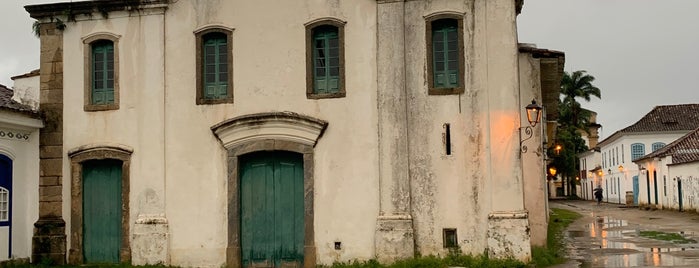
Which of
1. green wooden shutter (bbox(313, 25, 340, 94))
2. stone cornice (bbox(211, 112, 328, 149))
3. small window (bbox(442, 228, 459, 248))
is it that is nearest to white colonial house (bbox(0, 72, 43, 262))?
stone cornice (bbox(211, 112, 328, 149))

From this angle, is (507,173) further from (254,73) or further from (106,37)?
(106,37)

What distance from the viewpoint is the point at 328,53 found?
14836mm

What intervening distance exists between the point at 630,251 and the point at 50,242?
13.1 m

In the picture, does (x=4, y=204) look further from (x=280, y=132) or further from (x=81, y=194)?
(x=280, y=132)

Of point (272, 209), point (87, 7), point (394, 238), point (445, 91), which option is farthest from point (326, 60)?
point (87, 7)

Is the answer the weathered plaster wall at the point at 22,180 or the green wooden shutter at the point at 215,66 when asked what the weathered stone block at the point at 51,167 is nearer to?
the weathered plaster wall at the point at 22,180

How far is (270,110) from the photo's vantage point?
14.8 m

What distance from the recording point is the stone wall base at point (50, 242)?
15438 millimetres

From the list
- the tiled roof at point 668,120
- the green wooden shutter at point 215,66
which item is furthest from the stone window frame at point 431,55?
the tiled roof at point 668,120

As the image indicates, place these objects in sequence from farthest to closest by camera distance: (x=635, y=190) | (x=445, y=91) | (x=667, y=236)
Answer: (x=635, y=190) → (x=667, y=236) → (x=445, y=91)

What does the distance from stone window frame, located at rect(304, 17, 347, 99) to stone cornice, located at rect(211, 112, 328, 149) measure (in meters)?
0.56

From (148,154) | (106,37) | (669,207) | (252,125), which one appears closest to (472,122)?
(252,125)

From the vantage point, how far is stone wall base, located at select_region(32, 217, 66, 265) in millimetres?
15438

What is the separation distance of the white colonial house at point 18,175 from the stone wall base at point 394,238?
24.5 ft
